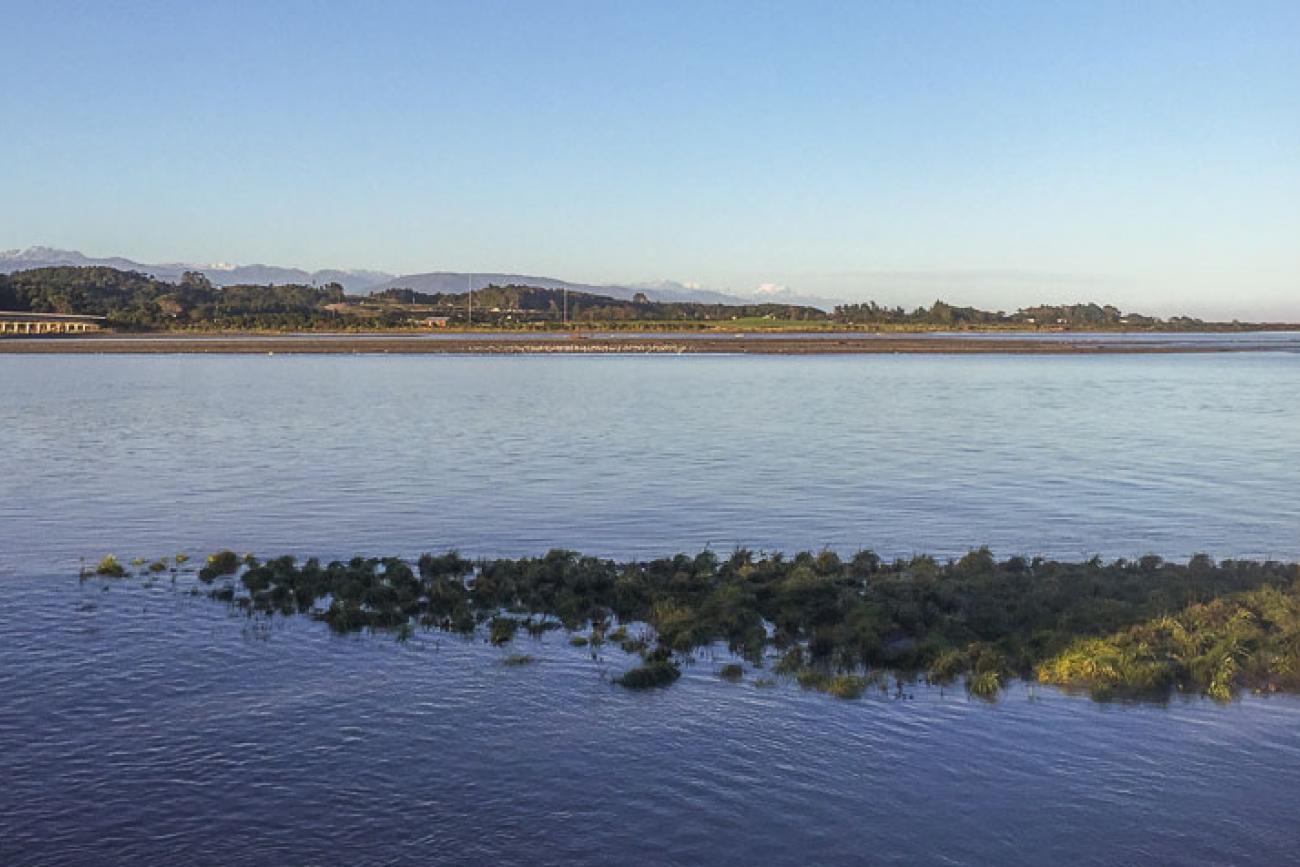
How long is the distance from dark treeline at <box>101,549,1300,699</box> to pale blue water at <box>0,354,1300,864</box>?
33.0 inches

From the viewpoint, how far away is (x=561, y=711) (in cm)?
1642

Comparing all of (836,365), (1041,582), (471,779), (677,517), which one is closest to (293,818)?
(471,779)

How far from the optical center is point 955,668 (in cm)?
1800

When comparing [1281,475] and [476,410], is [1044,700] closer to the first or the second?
[1281,475]

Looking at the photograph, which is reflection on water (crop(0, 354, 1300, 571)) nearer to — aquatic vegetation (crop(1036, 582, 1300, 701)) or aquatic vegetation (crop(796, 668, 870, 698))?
aquatic vegetation (crop(1036, 582, 1300, 701))

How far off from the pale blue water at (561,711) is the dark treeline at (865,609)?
0.84m

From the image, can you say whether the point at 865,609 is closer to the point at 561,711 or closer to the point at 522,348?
the point at 561,711

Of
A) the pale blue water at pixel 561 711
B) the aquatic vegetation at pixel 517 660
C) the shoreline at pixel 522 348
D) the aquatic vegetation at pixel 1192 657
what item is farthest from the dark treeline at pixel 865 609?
the shoreline at pixel 522 348

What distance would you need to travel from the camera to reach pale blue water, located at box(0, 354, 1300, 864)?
12820 millimetres

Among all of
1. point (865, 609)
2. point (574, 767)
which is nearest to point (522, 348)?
point (865, 609)

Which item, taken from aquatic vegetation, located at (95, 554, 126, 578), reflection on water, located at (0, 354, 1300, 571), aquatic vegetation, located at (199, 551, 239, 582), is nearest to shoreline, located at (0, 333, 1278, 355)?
reflection on water, located at (0, 354, 1300, 571)

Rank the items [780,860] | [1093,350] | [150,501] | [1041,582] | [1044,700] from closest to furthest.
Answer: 1. [780,860]
2. [1044,700]
3. [1041,582]
4. [150,501]
5. [1093,350]

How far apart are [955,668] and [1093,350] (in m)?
166

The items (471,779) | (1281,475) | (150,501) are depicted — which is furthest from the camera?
(1281,475)
